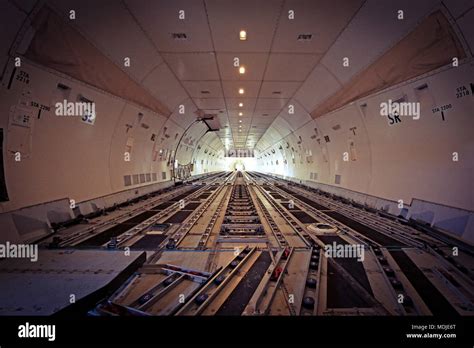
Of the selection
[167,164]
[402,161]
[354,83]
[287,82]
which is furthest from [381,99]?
[167,164]

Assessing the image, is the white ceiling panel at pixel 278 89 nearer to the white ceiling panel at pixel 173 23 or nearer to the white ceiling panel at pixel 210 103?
the white ceiling panel at pixel 210 103

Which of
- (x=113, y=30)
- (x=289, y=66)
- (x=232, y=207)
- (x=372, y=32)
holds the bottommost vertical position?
(x=232, y=207)

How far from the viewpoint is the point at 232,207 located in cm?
841

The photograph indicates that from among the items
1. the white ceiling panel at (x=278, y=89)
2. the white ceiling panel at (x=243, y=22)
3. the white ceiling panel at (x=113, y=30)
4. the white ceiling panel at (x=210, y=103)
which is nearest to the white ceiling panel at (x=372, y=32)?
the white ceiling panel at (x=243, y=22)

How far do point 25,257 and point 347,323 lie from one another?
500 centimetres

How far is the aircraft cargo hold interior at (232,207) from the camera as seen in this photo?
274 cm

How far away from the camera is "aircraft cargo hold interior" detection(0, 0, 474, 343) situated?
2.74m

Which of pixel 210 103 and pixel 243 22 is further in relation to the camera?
pixel 210 103

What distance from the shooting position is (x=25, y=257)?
147 inches

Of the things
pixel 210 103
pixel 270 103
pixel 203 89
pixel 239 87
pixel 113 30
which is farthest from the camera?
pixel 210 103

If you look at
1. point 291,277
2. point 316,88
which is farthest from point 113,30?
point 316,88

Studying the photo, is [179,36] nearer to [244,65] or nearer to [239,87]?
[244,65]

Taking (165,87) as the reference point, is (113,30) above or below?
below

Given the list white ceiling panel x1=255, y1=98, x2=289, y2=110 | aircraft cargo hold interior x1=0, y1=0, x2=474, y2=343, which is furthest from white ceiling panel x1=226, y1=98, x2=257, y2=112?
aircraft cargo hold interior x1=0, y1=0, x2=474, y2=343
